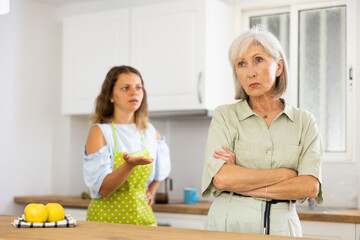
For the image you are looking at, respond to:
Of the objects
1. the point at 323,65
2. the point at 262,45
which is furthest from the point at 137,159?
the point at 323,65

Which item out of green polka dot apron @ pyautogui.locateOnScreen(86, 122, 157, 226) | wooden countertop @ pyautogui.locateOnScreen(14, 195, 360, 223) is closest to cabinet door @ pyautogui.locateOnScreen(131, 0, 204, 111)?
wooden countertop @ pyautogui.locateOnScreen(14, 195, 360, 223)

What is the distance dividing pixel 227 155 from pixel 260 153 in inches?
5.3

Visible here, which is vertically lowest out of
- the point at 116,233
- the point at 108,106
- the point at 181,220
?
the point at 181,220

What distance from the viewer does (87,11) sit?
4496mm

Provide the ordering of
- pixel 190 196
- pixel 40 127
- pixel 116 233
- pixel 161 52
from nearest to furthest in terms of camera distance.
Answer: pixel 116 233
pixel 190 196
pixel 161 52
pixel 40 127

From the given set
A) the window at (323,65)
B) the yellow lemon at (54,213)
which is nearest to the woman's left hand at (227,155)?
the yellow lemon at (54,213)

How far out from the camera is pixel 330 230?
10.1 ft

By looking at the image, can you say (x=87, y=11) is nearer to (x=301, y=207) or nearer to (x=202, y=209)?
(x=202, y=209)

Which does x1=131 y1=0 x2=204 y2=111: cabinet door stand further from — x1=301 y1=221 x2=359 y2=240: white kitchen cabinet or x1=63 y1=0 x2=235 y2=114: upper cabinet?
x1=301 y1=221 x2=359 y2=240: white kitchen cabinet

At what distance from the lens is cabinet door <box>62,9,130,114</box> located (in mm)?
4008

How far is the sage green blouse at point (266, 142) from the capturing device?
216 centimetres

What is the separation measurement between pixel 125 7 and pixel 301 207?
2117 millimetres

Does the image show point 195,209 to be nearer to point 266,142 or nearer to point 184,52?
point 184,52

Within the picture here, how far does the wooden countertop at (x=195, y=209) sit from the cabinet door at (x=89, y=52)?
27.6 inches
